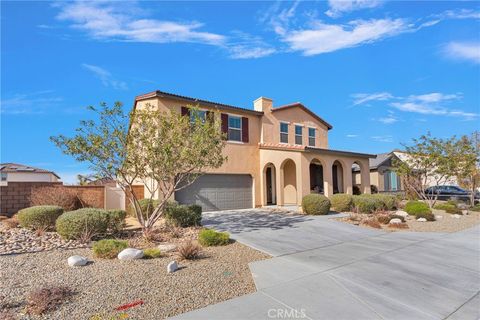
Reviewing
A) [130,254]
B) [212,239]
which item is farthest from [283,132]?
[130,254]

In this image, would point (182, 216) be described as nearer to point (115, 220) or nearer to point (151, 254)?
point (115, 220)

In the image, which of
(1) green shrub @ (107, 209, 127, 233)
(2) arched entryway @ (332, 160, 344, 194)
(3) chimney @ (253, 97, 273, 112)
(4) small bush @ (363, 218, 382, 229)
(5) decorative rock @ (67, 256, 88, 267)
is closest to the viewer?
(5) decorative rock @ (67, 256, 88, 267)

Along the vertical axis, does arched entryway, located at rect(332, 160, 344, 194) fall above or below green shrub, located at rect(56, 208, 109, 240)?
above

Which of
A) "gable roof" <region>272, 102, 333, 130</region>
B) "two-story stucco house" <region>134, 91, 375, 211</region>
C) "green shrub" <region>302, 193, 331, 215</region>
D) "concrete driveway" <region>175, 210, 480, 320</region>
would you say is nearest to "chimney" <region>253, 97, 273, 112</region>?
"two-story stucco house" <region>134, 91, 375, 211</region>

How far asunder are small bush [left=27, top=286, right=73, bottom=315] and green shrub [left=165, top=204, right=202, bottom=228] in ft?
20.5

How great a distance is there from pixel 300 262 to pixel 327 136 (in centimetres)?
1992

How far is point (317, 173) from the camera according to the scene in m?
23.2

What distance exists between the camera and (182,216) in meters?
11.3

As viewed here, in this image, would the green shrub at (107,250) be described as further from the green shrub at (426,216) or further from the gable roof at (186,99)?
the green shrub at (426,216)

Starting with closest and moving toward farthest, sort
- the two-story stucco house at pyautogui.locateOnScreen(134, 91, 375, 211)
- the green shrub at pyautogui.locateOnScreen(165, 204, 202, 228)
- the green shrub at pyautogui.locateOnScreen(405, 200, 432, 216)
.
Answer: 1. the green shrub at pyautogui.locateOnScreen(165, 204, 202, 228)
2. the green shrub at pyautogui.locateOnScreen(405, 200, 432, 216)
3. the two-story stucco house at pyautogui.locateOnScreen(134, 91, 375, 211)

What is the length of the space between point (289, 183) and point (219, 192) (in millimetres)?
5710

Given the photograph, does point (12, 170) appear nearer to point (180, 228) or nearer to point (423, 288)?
point (180, 228)

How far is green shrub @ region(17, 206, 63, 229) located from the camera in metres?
10.3

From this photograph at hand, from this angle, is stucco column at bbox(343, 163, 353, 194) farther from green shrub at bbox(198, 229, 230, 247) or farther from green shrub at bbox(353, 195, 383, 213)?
green shrub at bbox(198, 229, 230, 247)
